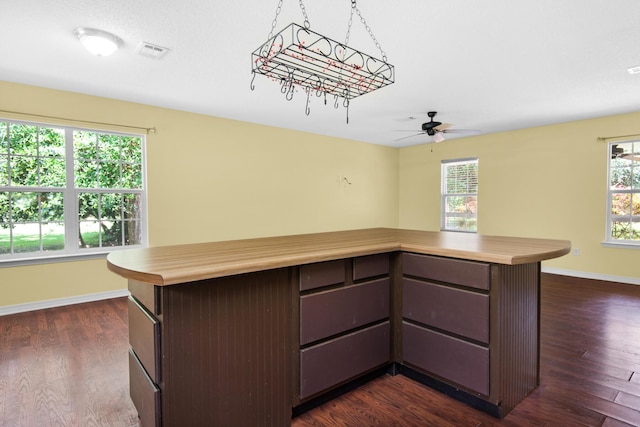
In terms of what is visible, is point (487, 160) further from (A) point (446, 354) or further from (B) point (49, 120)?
(B) point (49, 120)

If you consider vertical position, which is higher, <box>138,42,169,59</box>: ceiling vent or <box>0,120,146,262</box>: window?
<box>138,42,169,59</box>: ceiling vent

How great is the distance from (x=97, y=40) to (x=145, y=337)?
7.45 ft

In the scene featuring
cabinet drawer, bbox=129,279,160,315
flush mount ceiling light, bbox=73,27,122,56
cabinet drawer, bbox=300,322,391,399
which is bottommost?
cabinet drawer, bbox=300,322,391,399

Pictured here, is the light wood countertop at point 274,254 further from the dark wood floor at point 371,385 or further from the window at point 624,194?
the window at point 624,194

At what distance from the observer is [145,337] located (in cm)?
142

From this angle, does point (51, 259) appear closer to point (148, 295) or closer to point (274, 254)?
point (148, 295)

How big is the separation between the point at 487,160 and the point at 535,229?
1454 mm

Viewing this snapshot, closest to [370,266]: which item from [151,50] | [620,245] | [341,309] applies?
[341,309]

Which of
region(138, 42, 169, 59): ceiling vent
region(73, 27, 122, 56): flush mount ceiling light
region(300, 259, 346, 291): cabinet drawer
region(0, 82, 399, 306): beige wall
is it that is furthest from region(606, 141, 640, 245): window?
region(73, 27, 122, 56): flush mount ceiling light

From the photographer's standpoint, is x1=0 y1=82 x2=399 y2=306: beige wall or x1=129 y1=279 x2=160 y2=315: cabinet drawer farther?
x1=0 y1=82 x2=399 y2=306: beige wall

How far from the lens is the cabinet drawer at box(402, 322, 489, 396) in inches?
69.9

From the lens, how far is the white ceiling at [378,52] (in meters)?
2.18

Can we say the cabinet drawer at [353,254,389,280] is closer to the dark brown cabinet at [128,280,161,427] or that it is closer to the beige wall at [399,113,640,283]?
the dark brown cabinet at [128,280,161,427]

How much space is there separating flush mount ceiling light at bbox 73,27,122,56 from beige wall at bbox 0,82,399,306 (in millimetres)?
1661
